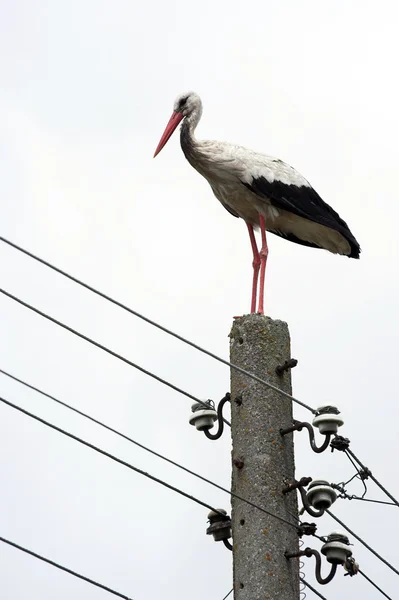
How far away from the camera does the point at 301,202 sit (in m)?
10.1

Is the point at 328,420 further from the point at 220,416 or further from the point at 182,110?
the point at 182,110

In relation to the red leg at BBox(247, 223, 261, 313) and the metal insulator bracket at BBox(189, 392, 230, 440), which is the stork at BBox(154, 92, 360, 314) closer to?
the red leg at BBox(247, 223, 261, 313)

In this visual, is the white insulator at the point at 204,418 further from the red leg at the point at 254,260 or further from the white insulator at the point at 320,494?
the red leg at the point at 254,260

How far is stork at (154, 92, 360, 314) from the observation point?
9.98 meters

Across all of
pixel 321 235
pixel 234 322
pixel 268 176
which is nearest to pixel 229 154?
pixel 268 176

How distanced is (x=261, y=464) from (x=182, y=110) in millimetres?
5052

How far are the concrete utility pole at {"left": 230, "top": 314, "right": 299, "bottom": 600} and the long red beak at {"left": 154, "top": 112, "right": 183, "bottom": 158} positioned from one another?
4.05 m

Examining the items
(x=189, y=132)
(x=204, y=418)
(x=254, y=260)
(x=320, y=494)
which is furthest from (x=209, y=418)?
(x=189, y=132)

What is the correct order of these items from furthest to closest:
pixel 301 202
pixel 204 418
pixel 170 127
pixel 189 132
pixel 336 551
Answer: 1. pixel 170 127
2. pixel 189 132
3. pixel 301 202
4. pixel 204 418
5. pixel 336 551

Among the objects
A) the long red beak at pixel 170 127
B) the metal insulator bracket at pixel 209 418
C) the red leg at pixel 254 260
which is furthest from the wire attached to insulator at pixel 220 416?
the long red beak at pixel 170 127

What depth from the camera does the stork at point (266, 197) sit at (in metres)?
9.98

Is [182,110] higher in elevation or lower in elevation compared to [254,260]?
higher

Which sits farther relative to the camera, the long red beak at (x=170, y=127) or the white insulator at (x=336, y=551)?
the long red beak at (x=170, y=127)

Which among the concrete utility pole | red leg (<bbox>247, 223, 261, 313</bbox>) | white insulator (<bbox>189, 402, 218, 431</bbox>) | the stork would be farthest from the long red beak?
white insulator (<bbox>189, 402, 218, 431</bbox>)
